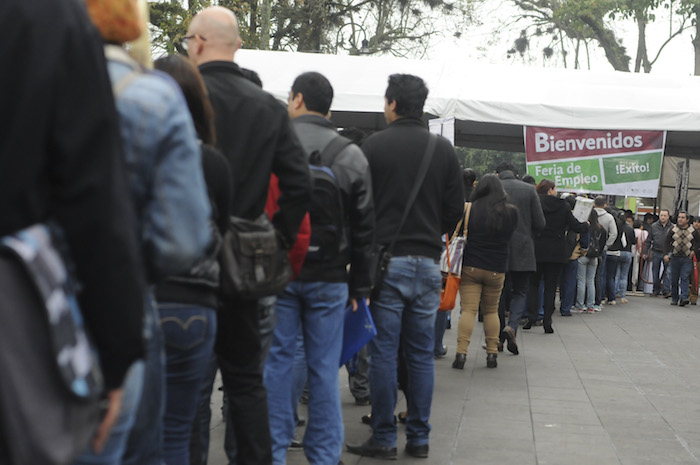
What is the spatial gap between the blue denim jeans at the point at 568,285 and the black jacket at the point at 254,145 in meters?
10.6

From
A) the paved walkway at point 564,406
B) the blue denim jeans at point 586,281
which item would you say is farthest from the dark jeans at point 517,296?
the blue denim jeans at point 586,281

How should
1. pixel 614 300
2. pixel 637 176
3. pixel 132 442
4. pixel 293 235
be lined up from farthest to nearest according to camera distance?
pixel 614 300
pixel 637 176
pixel 293 235
pixel 132 442

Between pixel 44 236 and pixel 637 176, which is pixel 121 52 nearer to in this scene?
pixel 44 236

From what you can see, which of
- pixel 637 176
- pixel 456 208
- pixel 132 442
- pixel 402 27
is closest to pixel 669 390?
pixel 456 208

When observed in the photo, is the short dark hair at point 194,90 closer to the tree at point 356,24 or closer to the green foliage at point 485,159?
the tree at point 356,24

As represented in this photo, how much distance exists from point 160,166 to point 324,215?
2.38m

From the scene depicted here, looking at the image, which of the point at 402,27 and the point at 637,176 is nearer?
Result: the point at 637,176

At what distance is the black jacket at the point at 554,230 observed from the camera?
11.6m

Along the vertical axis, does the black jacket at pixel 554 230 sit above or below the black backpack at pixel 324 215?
below

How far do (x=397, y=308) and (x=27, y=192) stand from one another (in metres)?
3.70

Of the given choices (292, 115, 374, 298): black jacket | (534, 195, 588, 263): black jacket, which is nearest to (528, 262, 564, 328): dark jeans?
(534, 195, 588, 263): black jacket

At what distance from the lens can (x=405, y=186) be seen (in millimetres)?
5094

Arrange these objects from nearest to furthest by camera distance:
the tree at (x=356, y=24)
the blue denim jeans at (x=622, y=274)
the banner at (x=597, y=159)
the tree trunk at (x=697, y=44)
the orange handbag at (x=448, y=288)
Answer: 1. the orange handbag at (x=448, y=288)
2. the banner at (x=597, y=159)
3. the blue denim jeans at (x=622, y=274)
4. the tree at (x=356, y=24)
5. the tree trunk at (x=697, y=44)

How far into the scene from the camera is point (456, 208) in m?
5.27
